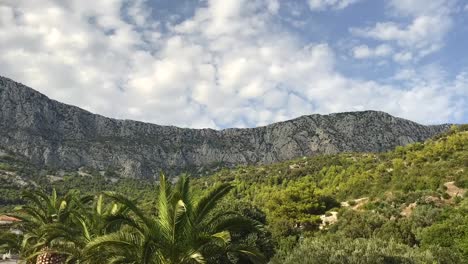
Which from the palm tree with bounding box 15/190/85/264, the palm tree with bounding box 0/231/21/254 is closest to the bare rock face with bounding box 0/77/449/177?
the palm tree with bounding box 0/231/21/254

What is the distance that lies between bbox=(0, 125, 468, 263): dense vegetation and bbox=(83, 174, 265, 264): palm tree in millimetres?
615

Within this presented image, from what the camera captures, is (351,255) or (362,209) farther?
(362,209)

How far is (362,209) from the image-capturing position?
6775 cm

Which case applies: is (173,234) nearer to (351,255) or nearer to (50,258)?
(351,255)

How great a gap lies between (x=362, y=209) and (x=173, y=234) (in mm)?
57803

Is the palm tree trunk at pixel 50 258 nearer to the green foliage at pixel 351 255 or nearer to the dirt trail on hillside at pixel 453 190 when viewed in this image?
the green foliage at pixel 351 255

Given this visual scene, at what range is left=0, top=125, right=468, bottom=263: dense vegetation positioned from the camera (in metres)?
21.2

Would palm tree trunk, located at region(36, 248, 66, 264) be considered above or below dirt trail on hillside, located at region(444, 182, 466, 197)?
below

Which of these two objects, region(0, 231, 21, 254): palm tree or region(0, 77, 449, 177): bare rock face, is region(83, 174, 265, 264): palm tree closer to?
region(0, 231, 21, 254): palm tree

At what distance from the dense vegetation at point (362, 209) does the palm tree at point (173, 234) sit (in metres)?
0.62

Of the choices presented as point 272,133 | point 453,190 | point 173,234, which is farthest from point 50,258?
point 272,133

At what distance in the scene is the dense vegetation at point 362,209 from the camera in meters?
21.2

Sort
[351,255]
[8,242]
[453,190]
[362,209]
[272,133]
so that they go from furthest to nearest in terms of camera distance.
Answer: [272,133], [362,209], [453,190], [8,242], [351,255]

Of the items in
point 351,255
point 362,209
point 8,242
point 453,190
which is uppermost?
point 453,190
